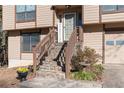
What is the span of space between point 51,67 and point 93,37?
4248 mm

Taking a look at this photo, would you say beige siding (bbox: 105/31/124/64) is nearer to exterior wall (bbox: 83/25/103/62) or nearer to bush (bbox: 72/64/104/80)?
exterior wall (bbox: 83/25/103/62)

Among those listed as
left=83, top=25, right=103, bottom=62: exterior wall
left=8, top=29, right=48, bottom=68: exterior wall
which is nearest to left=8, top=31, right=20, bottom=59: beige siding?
left=8, top=29, right=48, bottom=68: exterior wall

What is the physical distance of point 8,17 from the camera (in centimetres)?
2217

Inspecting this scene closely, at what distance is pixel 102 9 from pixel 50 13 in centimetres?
448

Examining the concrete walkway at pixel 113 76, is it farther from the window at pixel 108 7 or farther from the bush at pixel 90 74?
the window at pixel 108 7

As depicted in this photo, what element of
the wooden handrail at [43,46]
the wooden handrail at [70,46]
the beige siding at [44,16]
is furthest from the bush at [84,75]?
the beige siding at [44,16]

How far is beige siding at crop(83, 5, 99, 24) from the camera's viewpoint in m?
17.1

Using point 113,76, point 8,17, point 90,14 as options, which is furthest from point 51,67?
point 8,17

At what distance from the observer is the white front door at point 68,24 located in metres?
19.7

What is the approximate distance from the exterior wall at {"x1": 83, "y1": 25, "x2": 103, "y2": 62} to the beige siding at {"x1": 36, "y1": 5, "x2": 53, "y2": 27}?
9.68ft

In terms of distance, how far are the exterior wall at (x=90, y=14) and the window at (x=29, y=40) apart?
5.19 meters

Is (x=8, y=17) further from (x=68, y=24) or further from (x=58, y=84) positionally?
(x=58, y=84)
